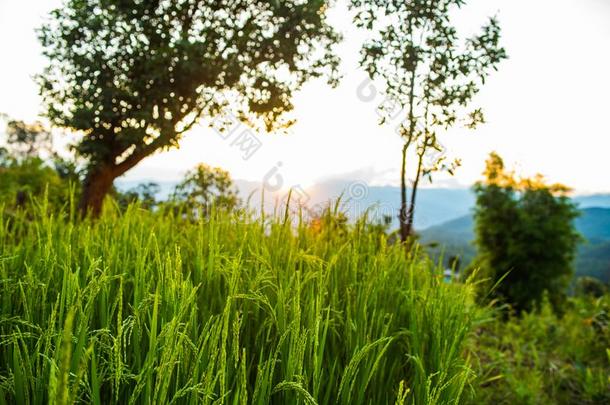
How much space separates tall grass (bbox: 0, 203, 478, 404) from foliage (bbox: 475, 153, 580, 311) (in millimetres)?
15680

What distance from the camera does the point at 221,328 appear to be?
171 centimetres

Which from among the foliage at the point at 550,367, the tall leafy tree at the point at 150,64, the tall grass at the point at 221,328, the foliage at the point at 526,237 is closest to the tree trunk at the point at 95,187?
the tall leafy tree at the point at 150,64

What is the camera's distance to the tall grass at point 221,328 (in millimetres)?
1311

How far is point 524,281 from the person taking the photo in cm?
1716

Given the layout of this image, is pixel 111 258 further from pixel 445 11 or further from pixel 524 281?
pixel 524 281

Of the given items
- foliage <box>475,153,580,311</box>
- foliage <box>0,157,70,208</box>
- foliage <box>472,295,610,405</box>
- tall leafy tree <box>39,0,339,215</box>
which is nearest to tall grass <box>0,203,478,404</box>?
foliage <box>472,295,610,405</box>

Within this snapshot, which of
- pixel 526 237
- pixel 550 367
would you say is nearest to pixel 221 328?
pixel 550 367

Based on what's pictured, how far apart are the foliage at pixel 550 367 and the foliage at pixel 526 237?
1012cm

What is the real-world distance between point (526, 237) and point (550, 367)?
45.9 ft

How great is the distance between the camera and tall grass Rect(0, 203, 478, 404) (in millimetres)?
1311

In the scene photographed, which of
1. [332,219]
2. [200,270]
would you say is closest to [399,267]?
[332,219]

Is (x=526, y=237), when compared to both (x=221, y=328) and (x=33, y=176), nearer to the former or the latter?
(x=33, y=176)

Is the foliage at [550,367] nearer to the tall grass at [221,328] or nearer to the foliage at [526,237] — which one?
the tall grass at [221,328]

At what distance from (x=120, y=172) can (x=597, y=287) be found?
35.1 meters
